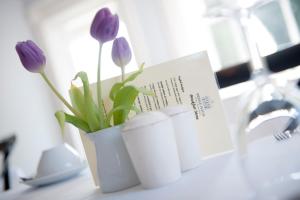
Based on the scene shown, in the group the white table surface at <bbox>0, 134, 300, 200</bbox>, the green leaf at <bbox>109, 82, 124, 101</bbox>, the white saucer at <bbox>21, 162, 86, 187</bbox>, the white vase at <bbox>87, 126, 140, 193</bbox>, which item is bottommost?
the white saucer at <bbox>21, 162, 86, 187</bbox>

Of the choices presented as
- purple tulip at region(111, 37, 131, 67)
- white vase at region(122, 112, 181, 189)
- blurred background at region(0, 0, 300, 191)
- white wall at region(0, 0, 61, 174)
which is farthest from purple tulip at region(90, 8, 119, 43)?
white wall at region(0, 0, 61, 174)

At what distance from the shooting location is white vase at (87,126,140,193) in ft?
1.81

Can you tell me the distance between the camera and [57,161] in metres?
0.89

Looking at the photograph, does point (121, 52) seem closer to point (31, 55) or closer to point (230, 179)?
point (31, 55)

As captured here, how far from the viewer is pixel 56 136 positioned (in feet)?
8.19

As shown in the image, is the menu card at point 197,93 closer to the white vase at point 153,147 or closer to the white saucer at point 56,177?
the white vase at point 153,147

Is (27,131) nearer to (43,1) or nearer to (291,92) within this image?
(43,1)

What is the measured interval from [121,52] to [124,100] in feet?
0.27

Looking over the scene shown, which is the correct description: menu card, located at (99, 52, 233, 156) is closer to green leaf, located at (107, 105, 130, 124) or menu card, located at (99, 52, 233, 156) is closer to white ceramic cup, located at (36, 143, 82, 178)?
green leaf, located at (107, 105, 130, 124)

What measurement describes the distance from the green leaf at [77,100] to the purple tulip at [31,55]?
0.07m

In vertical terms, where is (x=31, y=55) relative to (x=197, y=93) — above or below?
above

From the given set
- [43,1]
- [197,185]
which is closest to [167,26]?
[43,1]

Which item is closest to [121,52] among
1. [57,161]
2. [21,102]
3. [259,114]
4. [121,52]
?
[121,52]

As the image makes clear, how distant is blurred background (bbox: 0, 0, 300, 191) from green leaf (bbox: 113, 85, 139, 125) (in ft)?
3.43
